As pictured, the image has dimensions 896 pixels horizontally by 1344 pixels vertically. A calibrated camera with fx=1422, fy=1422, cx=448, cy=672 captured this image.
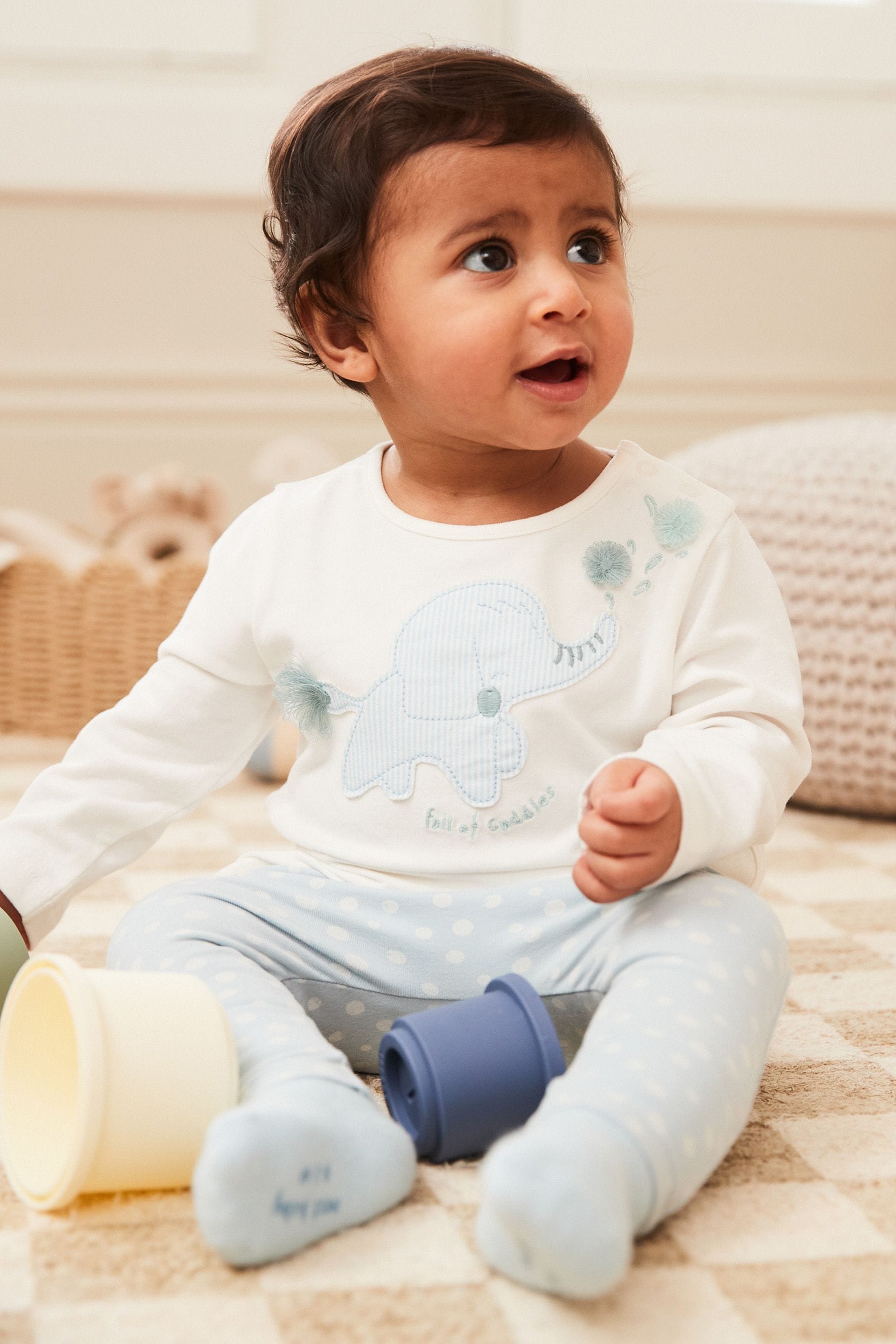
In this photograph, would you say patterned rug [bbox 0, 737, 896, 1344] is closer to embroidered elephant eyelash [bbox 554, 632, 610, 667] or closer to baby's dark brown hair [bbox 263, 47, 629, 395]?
embroidered elephant eyelash [bbox 554, 632, 610, 667]

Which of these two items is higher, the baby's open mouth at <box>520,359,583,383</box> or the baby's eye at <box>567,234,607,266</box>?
the baby's eye at <box>567,234,607,266</box>

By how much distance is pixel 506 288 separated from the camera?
663mm

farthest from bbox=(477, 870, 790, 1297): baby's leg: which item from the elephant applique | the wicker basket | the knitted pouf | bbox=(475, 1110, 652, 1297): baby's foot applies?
the wicker basket

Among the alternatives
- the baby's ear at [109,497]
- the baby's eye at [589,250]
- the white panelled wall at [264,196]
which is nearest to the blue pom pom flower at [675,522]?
the baby's eye at [589,250]

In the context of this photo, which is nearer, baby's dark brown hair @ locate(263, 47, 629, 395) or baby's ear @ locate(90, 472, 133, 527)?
baby's dark brown hair @ locate(263, 47, 629, 395)

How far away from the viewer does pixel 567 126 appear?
678 mm

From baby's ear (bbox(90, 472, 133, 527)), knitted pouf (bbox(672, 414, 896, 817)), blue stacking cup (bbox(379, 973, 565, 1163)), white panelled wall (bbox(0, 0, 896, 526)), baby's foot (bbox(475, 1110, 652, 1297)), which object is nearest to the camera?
baby's foot (bbox(475, 1110, 652, 1297))

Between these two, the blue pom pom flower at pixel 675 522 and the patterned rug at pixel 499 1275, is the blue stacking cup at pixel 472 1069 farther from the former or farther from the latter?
the blue pom pom flower at pixel 675 522

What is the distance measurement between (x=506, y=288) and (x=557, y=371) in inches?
2.0

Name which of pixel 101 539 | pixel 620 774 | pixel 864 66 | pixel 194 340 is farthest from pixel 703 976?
pixel 864 66

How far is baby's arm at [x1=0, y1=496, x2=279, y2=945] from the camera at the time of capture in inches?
28.0

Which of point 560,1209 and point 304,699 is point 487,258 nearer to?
point 304,699

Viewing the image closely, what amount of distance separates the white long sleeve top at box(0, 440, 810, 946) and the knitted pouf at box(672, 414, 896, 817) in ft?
1.55

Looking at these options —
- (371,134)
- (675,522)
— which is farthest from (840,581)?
(371,134)
